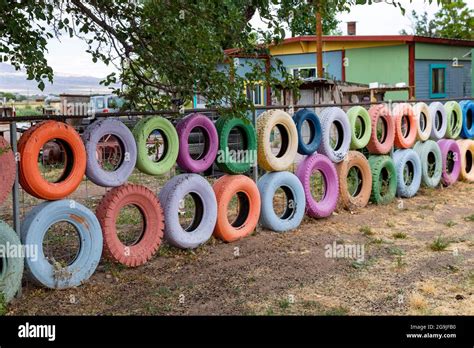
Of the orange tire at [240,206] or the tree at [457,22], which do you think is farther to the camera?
the tree at [457,22]

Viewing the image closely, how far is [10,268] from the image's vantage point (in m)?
4.91

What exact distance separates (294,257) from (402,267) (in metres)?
1.09

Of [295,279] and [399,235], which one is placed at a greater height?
[399,235]

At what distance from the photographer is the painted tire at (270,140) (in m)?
7.39

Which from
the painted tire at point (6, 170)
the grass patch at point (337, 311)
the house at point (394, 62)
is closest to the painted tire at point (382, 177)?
the grass patch at point (337, 311)

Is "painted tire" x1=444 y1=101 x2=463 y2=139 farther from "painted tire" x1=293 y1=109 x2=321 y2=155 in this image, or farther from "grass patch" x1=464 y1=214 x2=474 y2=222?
"painted tire" x1=293 y1=109 x2=321 y2=155

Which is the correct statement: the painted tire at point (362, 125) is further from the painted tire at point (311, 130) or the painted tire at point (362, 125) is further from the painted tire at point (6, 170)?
the painted tire at point (6, 170)

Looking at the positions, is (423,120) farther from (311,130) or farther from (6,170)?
(6,170)

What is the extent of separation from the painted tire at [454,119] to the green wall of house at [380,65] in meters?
9.02

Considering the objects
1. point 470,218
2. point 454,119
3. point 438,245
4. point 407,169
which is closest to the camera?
point 438,245

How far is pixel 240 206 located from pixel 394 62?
46.5 ft

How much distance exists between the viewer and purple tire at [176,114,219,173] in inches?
258

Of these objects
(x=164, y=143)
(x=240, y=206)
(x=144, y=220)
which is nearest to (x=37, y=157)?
(x=144, y=220)

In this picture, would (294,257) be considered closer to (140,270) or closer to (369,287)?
(369,287)
